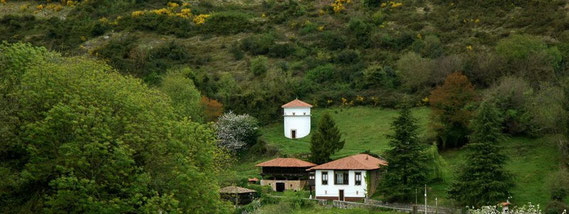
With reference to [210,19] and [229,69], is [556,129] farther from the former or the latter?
[210,19]

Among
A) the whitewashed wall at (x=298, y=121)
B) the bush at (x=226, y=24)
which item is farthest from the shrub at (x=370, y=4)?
the whitewashed wall at (x=298, y=121)

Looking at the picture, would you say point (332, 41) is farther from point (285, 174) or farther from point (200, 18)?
point (285, 174)

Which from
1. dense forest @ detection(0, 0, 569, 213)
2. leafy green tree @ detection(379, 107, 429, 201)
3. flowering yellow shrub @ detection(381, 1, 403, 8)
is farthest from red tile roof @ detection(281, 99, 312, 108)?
flowering yellow shrub @ detection(381, 1, 403, 8)

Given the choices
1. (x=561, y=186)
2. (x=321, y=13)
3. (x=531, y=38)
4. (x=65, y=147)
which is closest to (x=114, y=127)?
(x=65, y=147)

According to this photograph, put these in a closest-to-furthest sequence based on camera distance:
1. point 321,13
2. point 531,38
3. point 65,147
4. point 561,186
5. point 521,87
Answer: point 65,147, point 561,186, point 521,87, point 531,38, point 321,13

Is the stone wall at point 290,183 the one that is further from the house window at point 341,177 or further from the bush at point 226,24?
the bush at point 226,24

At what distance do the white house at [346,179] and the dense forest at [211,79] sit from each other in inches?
321

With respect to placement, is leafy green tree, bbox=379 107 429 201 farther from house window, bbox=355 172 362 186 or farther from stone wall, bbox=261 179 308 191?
stone wall, bbox=261 179 308 191

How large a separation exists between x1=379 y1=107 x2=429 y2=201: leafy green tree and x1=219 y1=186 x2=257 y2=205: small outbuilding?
31.4ft

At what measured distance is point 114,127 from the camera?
130 ft

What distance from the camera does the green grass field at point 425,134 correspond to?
66250 millimetres


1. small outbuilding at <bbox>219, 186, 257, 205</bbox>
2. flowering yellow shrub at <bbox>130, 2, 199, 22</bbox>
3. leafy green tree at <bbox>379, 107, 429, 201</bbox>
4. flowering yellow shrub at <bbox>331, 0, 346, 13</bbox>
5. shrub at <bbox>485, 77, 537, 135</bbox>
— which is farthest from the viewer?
flowering yellow shrub at <bbox>130, 2, 199, 22</bbox>

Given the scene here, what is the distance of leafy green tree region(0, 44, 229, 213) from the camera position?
3731 centimetres

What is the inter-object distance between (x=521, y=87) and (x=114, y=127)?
162ft
